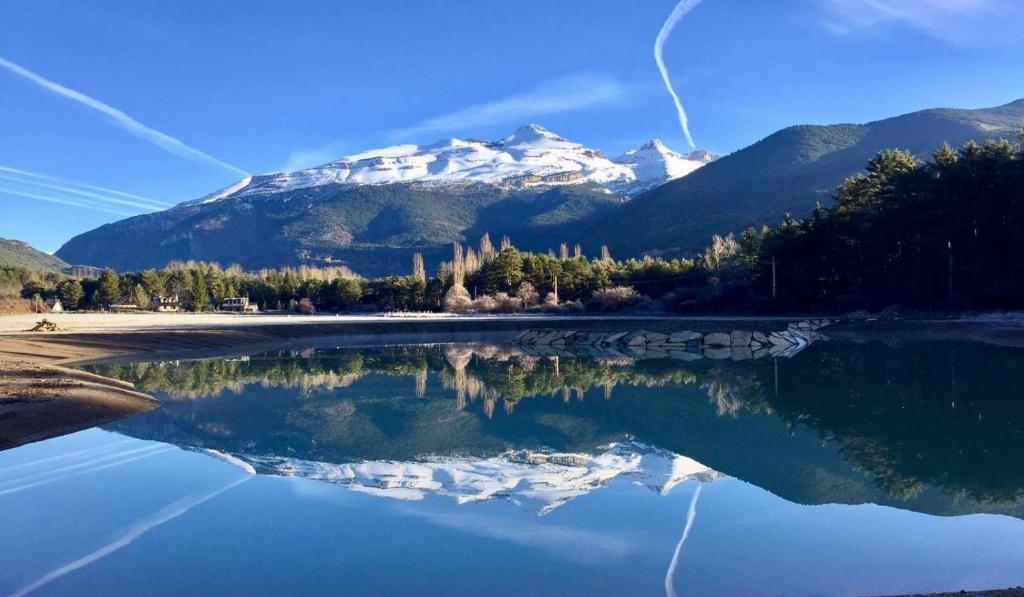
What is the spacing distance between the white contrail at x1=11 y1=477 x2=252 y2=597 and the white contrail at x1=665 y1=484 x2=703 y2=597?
15.0 feet

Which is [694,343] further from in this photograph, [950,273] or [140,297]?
[140,297]

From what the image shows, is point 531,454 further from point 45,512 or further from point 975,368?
point 975,368

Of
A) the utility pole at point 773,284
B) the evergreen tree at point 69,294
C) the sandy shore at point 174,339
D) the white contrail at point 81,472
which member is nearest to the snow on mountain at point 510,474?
the white contrail at point 81,472

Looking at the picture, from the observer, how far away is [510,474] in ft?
26.9

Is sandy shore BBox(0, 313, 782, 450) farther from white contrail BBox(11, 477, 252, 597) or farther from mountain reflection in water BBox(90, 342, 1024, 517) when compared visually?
white contrail BBox(11, 477, 252, 597)

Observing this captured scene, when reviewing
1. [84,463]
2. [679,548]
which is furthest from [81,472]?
[679,548]

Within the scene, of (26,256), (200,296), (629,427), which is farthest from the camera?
(26,256)

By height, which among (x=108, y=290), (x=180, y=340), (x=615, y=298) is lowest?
(x=180, y=340)

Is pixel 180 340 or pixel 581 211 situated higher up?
pixel 581 211

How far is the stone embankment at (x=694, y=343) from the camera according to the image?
2693 cm

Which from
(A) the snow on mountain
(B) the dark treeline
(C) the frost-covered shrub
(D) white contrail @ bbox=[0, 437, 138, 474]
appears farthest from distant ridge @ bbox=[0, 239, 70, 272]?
(A) the snow on mountain

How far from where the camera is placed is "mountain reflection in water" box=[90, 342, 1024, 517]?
25.2 ft

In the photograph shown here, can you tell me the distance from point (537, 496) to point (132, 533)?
388cm

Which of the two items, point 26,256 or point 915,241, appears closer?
point 915,241
